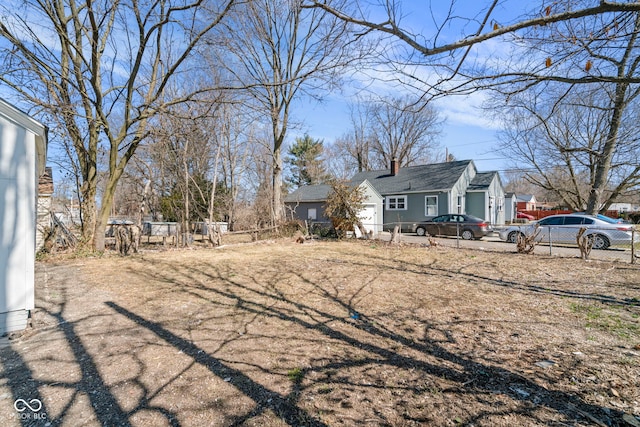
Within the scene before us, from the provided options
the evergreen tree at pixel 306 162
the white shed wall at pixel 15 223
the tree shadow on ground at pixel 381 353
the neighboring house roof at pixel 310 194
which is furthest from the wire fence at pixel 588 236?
the evergreen tree at pixel 306 162

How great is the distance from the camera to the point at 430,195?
2241 cm

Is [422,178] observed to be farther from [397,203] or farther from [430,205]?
[397,203]

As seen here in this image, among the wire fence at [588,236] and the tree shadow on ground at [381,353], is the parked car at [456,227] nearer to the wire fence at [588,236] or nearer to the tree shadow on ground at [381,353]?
the wire fence at [588,236]

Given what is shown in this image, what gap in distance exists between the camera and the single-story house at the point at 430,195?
72.5 feet

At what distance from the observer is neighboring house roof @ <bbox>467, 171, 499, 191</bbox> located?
23344 mm

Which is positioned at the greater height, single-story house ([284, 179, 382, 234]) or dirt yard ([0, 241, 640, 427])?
single-story house ([284, 179, 382, 234])

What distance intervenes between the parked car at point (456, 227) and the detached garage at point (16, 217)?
15.9 metres

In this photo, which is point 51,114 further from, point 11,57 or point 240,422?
point 240,422

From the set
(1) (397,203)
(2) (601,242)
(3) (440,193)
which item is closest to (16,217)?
(2) (601,242)

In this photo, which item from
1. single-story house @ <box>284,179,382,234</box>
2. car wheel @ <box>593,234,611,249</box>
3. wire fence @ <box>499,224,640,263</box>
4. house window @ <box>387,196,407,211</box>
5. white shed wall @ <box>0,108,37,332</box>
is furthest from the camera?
house window @ <box>387,196,407,211</box>

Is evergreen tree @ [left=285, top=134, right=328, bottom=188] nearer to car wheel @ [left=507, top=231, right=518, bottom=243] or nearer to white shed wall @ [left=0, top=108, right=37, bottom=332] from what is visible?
car wheel @ [left=507, top=231, right=518, bottom=243]

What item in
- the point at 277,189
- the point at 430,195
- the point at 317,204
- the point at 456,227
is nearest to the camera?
the point at 456,227

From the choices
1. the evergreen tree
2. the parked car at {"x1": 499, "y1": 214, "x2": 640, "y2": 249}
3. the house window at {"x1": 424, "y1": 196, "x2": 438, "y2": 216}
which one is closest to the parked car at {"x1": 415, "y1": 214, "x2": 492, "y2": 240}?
the parked car at {"x1": 499, "y1": 214, "x2": 640, "y2": 249}

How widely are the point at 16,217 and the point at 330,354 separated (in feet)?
15.7
